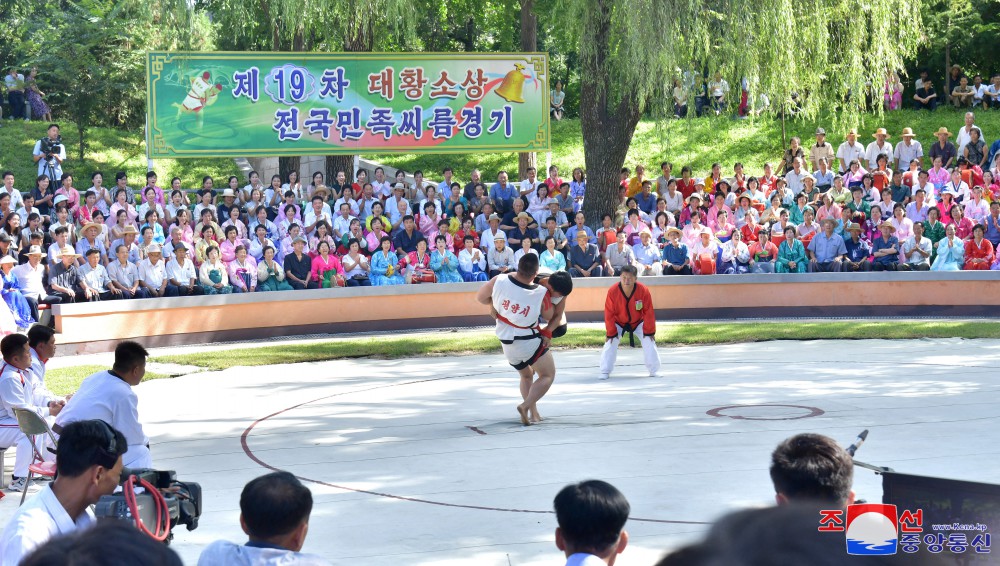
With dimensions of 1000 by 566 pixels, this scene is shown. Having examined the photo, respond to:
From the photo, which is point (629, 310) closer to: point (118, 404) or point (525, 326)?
point (525, 326)

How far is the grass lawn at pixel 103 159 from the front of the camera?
27641 mm

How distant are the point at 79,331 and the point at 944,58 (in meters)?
24.2

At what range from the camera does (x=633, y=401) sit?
40.4 feet

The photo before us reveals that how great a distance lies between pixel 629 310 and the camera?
14.3 metres

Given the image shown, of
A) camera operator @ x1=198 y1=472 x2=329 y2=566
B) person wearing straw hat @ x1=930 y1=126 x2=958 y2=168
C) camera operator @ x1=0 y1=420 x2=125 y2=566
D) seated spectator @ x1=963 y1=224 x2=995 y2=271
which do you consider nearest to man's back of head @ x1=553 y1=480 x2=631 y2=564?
camera operator @ x1=198 y1=472 x2=329 y2=566

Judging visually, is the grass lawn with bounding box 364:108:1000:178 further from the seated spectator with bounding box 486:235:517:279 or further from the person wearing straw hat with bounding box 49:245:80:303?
the person wearing straw hat with bounding box 49:245:80:303

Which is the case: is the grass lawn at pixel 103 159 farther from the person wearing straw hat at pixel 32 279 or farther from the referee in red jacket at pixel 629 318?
the referee in red jacket at pixel 629 318

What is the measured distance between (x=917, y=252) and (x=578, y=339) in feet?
22.2

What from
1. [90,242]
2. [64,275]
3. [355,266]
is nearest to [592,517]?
[64,275]

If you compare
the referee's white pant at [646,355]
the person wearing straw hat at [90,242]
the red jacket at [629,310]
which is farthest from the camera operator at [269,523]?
the person wearing straw hat at [90,242]

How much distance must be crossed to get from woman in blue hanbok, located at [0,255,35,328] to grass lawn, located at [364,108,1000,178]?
14277 mm

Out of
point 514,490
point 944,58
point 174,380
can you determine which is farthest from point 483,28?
point 514,490

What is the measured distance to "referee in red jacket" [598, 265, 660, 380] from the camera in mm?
14070

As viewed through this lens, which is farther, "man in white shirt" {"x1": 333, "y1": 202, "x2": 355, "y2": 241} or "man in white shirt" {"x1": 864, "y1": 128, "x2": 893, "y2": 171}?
"man in white shirt" {"x1": 864, "y1": 128, "x2": 893, "y2": 171}
